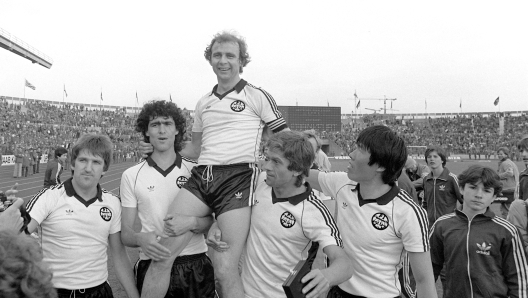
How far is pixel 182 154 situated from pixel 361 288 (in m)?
1.98

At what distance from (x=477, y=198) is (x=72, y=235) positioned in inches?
126

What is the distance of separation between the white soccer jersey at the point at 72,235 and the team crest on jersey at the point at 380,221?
1.96 metres

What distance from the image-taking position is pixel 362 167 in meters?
2.79

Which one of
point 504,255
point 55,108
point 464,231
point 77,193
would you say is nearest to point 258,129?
point 77,193

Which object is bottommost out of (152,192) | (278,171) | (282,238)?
(282,238)

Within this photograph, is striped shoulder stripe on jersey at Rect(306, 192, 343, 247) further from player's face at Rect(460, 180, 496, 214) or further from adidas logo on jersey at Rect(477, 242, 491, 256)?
player's face at Rect(460, 180, 496, 214)

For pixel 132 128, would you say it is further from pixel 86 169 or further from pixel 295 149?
pixel 295 149

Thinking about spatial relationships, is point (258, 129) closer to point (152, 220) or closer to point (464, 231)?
point (152, 220)

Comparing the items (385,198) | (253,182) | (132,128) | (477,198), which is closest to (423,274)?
(385,198)

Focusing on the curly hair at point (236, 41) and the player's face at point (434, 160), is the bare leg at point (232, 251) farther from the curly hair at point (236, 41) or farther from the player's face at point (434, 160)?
the player's face at point (434, 160)

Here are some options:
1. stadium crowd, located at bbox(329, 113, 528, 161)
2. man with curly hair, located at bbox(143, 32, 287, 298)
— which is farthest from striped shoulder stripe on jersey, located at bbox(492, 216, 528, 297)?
stadium crowd, located at bbox(329, 113, 528, 161)

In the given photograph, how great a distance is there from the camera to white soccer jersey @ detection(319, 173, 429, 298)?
2656mm

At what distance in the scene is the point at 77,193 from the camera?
10.2 feet

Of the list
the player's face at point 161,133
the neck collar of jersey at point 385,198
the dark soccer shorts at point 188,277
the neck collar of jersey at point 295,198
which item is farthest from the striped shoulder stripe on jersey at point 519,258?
the player's face at point 161,133
